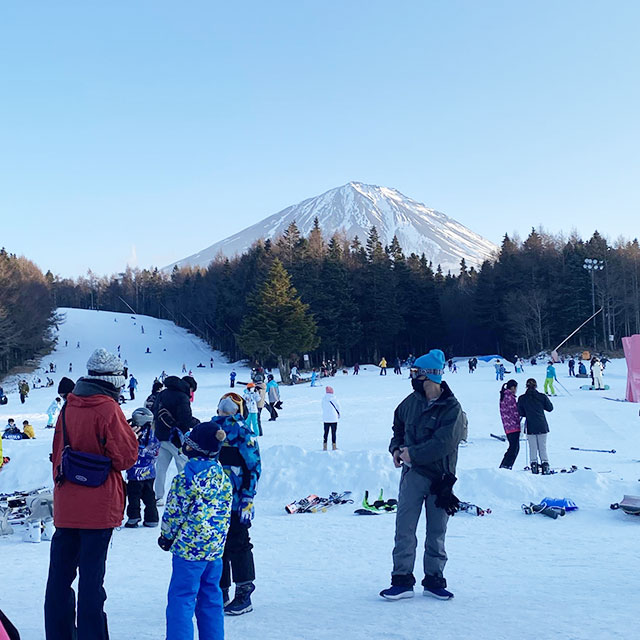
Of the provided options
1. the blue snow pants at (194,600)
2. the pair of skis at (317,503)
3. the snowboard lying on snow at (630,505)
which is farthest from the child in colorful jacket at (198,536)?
the snowboard lying on snow at (630,505)

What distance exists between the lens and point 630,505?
24.5ft

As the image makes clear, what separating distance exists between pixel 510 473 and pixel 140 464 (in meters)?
5.06

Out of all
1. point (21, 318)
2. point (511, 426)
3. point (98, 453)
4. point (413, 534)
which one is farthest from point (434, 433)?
point (21, 318)

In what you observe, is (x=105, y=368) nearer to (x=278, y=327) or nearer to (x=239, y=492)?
(x=239, y=492)

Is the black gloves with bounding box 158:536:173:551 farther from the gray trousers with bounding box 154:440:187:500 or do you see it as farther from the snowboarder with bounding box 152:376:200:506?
the gray trousers with bounding box 154:440:187:500

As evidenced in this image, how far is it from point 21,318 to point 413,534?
58.1 meters

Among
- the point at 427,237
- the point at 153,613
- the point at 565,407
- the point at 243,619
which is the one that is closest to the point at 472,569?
the point at 243,619

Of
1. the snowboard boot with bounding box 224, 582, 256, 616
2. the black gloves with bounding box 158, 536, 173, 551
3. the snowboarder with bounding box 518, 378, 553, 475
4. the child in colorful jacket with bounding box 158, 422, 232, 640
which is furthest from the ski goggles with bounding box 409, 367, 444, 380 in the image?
the snowboarder with bounding box 518, 378, 553, 475

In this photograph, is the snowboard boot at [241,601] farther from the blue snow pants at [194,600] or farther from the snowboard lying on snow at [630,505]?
the snowboard lying on snow at [630,505]

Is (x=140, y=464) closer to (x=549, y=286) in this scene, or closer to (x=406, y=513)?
(x=406, y=513)

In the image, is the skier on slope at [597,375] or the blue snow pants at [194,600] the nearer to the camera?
the blue snow pants at [194,600]

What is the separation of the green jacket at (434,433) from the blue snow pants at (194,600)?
160cm

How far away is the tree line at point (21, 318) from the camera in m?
51.1

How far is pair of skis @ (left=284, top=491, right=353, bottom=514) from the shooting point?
8484 mm
